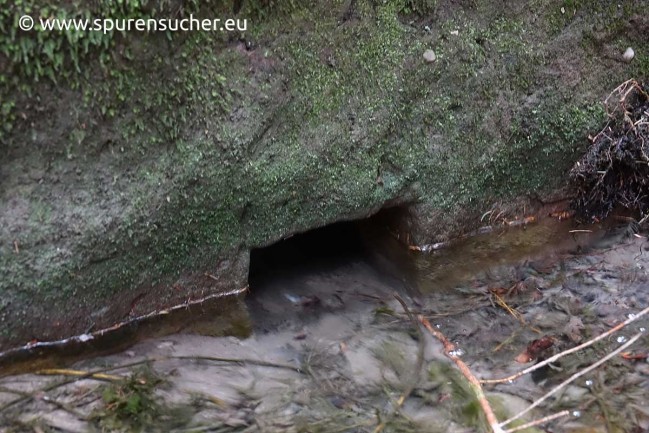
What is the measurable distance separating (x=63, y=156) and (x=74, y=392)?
0.87 m

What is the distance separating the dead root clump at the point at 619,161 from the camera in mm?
3512

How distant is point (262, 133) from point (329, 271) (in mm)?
982

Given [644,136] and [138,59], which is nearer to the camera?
[138,59]

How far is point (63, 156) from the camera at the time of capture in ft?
7.84

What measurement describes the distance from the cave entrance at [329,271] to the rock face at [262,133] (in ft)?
0.63

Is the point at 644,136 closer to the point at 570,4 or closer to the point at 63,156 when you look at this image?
the point at 570,4

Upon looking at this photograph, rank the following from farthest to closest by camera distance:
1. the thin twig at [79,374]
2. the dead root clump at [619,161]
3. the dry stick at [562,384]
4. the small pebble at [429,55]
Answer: the dead root clump at [619,161]
the small pebble at [429,55]
the thin twig at [79,374]
the dry stick at [562,384]

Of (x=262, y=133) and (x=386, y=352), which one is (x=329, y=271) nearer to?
(x=386, y=352)

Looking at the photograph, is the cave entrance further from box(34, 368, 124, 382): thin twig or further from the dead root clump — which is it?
the dead root clump

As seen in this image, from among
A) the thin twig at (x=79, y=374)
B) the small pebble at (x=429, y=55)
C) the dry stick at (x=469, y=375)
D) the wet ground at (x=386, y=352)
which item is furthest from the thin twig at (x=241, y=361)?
the small pebble at (x=429, y=55)

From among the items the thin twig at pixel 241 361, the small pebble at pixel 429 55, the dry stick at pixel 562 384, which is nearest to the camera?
the dry stick at pixel 562 384

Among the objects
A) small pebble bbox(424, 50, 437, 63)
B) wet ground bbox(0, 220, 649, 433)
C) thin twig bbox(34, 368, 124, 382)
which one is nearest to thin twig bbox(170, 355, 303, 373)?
wet ground bbox(0, 220, 649, 433)

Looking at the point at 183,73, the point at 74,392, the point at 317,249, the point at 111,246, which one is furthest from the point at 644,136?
the point at 74,392

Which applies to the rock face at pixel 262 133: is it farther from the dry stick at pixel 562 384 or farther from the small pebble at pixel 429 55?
the dry stick at pixel 562 384
